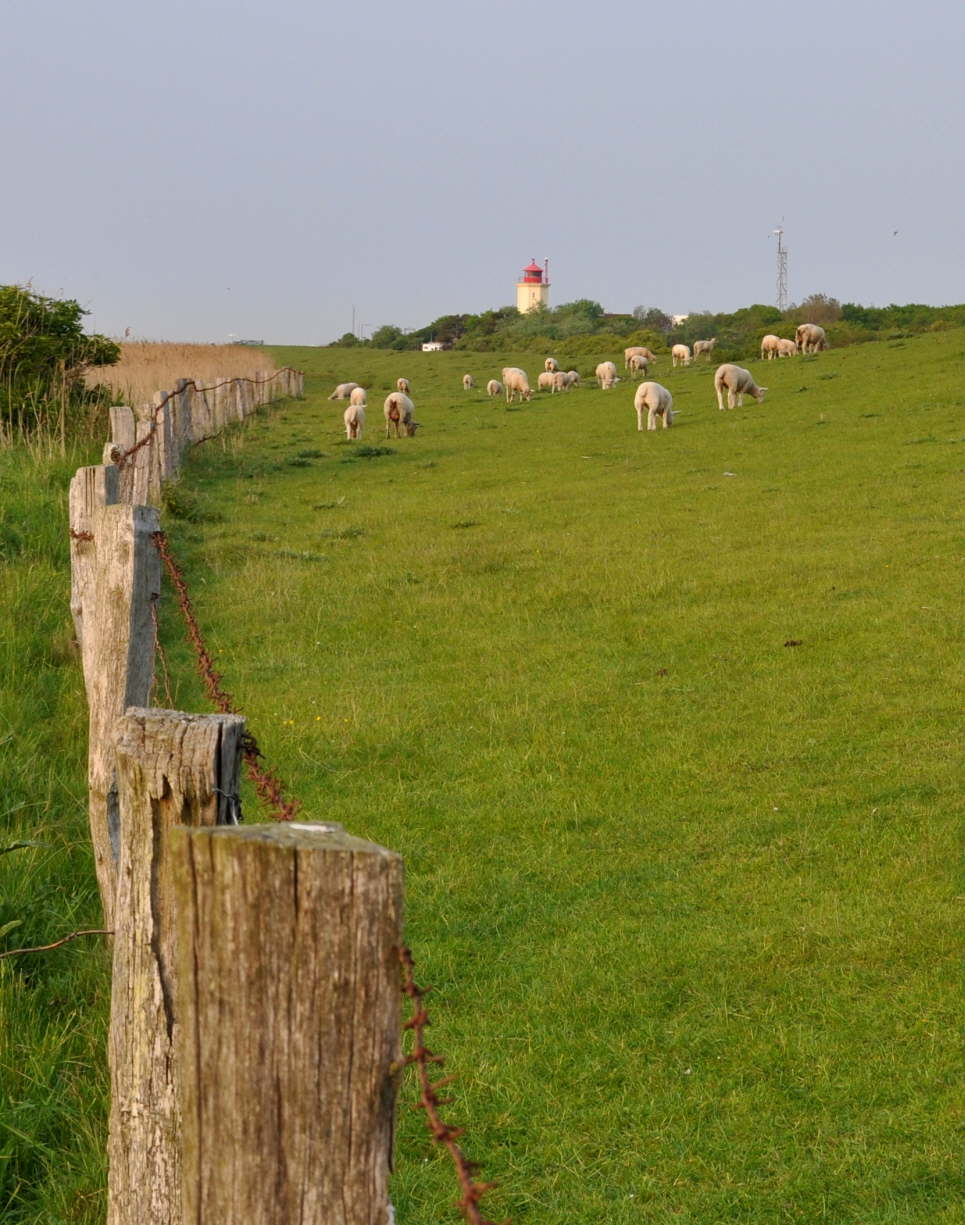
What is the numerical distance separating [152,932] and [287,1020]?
0.69 m

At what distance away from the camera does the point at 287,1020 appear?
1438 mm

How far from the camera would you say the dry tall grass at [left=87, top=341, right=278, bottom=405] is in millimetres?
23234

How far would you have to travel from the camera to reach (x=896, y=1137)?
162 inches

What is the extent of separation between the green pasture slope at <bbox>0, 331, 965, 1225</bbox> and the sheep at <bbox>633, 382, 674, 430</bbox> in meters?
9.74

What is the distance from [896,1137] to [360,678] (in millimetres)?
5698

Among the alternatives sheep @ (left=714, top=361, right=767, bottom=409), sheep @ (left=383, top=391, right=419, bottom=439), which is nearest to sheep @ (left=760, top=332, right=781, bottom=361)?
sheep @ (left=714, top=361, right=767, bottom=409)

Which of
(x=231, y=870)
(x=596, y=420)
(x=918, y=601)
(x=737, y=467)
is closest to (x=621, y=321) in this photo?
(x=596, y=420)

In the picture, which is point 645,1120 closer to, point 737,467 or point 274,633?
point 274,633

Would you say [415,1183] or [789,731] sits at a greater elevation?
[789,731]

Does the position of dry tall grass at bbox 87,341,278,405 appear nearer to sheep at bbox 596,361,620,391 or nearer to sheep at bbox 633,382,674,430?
sheep at bbox 633,382,674,430

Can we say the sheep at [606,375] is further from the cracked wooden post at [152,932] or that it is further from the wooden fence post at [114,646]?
the cracked wooden post at [152,932]

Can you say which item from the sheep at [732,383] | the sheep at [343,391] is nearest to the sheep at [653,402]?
the sheep at [732,383]

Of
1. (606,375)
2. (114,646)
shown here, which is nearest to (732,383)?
(606,375)

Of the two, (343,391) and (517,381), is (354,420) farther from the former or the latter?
(343,391)
